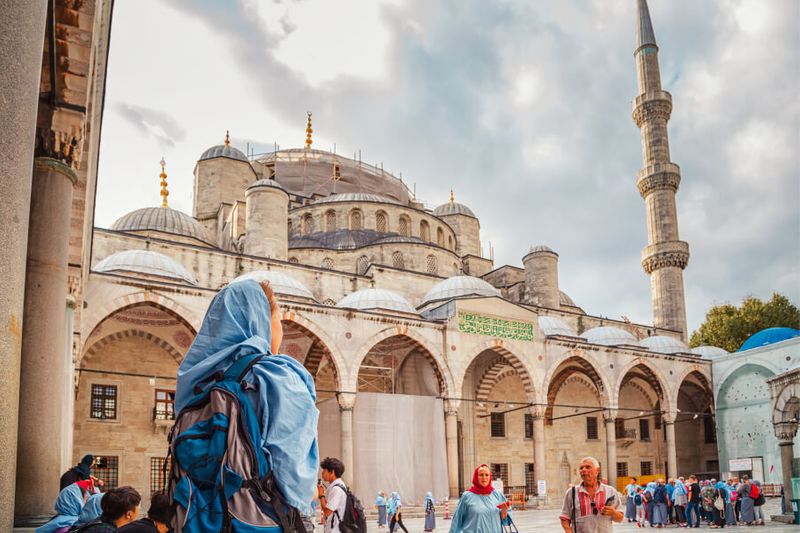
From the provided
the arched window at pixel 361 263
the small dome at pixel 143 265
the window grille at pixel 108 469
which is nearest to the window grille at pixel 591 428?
the arched window at pixel 361 263

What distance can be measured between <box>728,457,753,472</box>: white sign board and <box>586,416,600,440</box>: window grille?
4062mm

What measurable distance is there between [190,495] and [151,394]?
53.9 feet

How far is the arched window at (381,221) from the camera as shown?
25484mm

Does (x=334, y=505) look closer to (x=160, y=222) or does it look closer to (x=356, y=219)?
(x=160, y=222)

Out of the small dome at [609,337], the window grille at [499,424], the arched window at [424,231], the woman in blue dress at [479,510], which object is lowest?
the woman in blue dress at [479,510]

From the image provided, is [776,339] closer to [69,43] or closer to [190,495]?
[69,43]

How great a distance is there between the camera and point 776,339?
81.6 feet

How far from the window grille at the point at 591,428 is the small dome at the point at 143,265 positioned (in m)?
13.9

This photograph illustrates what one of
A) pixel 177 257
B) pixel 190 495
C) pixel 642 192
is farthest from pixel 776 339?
pixel 190 495

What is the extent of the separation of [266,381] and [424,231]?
24718 millimetres

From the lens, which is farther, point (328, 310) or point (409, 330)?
point (409, 330)

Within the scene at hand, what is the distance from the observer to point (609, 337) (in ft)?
77.1

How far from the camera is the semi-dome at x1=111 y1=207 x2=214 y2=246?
21141mm

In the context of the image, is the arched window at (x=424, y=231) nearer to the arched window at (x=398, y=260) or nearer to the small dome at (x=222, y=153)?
the arched window at (x=398, y=260)
